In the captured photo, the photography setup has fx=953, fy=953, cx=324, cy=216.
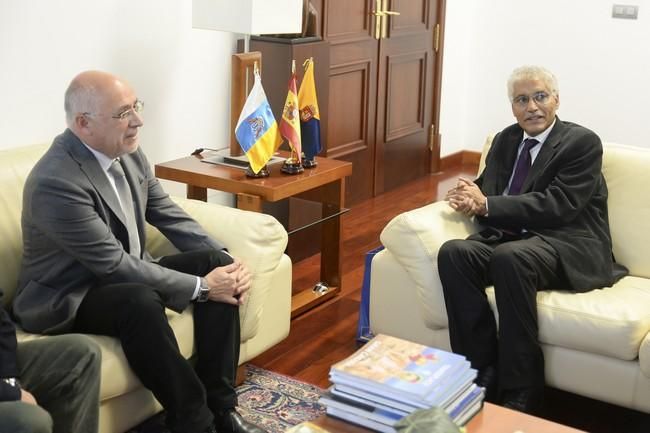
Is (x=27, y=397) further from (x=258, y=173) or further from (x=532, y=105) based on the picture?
(x=532, y=105)

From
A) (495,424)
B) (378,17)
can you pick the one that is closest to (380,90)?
(378,17)

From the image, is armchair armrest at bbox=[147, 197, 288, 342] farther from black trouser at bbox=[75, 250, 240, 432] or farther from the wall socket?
the wall socket

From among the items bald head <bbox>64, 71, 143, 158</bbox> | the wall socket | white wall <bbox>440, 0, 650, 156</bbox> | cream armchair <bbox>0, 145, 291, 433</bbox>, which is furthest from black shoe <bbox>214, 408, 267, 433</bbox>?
the wall socket

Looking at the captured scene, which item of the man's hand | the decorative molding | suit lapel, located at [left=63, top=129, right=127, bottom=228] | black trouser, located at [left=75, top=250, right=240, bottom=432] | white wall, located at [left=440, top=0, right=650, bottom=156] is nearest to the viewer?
the man's hand

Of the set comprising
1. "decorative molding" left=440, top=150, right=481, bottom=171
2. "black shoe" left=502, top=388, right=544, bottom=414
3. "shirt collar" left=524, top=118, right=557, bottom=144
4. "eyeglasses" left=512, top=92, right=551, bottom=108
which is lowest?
"black shoe" left=502, top=388, right=544, bottom=414

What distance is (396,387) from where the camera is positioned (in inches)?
75.1

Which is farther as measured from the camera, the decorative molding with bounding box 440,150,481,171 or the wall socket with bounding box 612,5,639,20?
the decorative molding with bounding box 440,150,481,171

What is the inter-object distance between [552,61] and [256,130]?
3079 mm

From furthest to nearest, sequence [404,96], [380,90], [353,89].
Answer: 1. [404,96]
2. [380,90]
3. [353,89]

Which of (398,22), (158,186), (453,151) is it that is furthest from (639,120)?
(158,186)

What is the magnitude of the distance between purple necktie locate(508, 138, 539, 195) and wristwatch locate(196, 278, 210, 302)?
44.5 inches

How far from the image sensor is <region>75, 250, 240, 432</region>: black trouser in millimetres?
2430

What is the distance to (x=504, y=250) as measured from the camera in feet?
9.39

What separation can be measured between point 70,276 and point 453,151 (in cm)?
412
